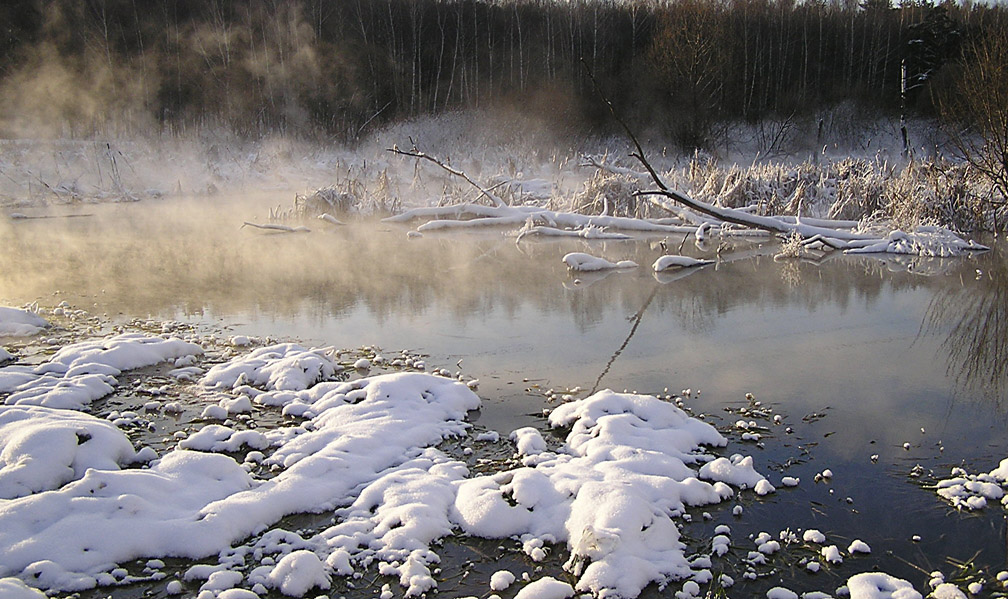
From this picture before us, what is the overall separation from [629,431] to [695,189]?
11.9m

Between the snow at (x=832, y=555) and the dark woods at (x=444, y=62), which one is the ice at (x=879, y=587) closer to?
the snow at (x=832, y=555)

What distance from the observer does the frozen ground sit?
2.61 meters


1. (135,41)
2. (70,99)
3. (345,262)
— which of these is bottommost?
(345,262)

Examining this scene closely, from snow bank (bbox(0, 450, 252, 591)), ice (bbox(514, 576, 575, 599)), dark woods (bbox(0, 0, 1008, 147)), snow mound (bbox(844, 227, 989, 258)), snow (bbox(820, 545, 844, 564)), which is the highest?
dark woods (bbox(0, 0, 1008, 147))

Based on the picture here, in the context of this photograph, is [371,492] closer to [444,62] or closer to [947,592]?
[947,592]

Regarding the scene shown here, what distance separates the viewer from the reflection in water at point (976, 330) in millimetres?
4844

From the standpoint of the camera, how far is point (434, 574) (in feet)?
8.73

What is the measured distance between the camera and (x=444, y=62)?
29172 mm

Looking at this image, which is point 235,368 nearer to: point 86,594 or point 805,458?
point 86,594

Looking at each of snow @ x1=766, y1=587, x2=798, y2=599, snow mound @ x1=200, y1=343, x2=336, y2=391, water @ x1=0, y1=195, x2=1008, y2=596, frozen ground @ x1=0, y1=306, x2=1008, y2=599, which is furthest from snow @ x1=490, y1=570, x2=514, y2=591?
snow mound @ x1=200, y1=343, x2=336, y2=391

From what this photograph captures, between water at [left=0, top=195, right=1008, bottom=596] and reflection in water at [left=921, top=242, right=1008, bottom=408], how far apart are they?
0.03 meters

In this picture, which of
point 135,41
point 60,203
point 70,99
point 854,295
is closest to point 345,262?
point 854,295

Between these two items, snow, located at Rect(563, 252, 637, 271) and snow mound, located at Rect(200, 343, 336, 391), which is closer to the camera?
snow mound, located at Rect(200, 343, 336, 391)

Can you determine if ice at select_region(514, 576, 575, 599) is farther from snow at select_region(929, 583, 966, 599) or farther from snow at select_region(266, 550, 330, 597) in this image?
snow at select_region(929, 583, 966, 599)
